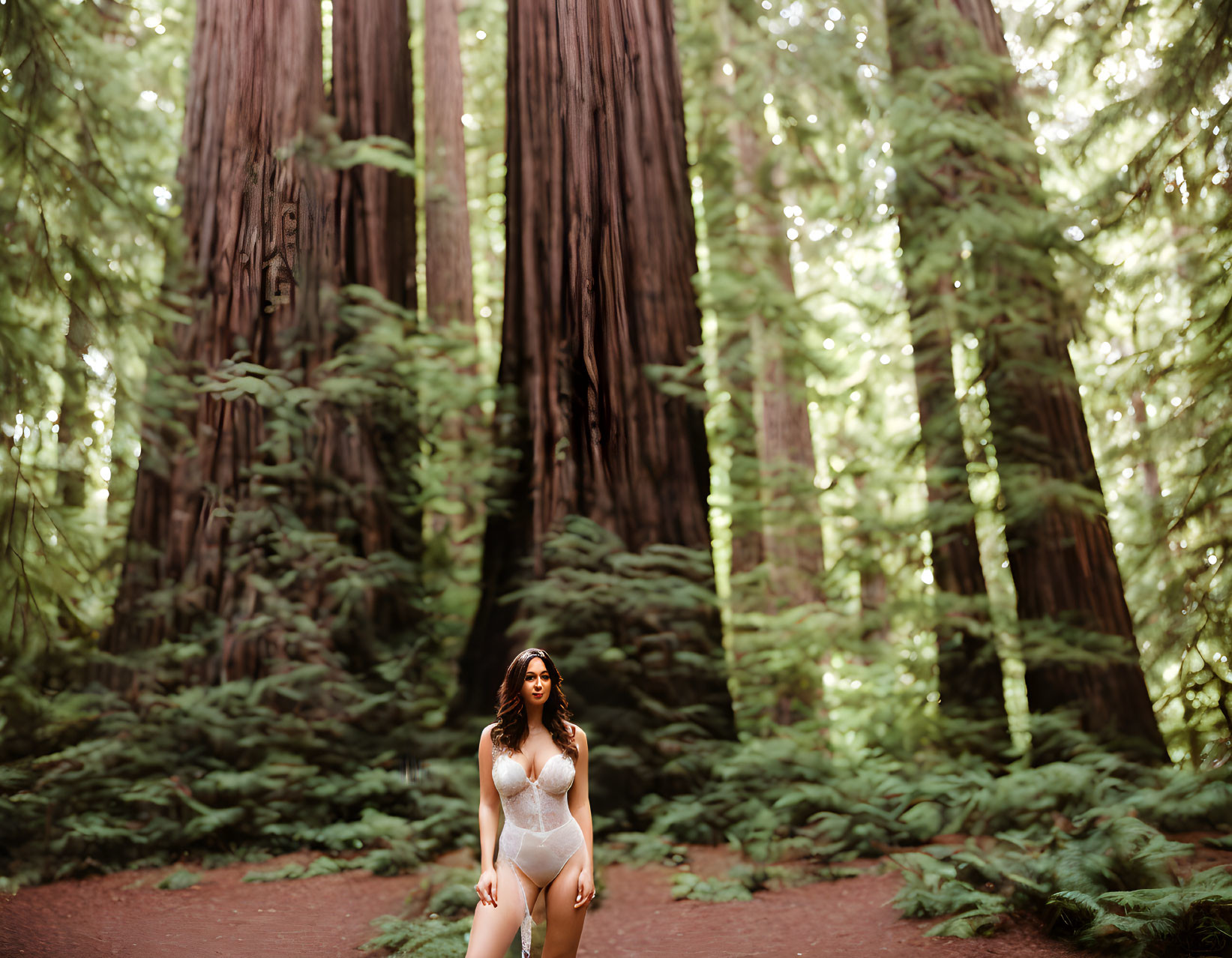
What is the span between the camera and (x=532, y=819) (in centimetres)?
239

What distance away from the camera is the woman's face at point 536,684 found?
2439 millimetres

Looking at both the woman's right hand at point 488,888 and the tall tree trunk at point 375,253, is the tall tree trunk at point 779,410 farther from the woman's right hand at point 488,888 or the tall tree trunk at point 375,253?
the woman's right hand at point 488,888

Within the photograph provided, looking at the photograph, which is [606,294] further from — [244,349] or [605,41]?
[244,349]

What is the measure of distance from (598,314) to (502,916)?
357 centimetres

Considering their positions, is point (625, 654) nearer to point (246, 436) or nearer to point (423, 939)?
point (423, 939)

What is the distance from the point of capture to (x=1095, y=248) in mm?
6371

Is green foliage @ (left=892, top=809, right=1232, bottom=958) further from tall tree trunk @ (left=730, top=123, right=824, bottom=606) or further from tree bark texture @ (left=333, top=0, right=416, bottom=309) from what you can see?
tree bark texture @ (left=333, top=0, right=416, bottom=309)

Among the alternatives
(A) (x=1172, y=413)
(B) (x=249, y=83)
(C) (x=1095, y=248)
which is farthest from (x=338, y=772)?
(C) (x=1095, y=248)

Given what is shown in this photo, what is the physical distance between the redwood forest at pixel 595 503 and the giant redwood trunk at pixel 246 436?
0.03 m

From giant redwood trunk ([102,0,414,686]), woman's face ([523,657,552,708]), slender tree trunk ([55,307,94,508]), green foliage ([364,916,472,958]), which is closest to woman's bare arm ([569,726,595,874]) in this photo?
woman's face ([523,657,552,708])

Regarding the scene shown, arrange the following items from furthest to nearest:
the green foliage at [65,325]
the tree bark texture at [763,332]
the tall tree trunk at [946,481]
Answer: the tree bark texture at [763,332] → the tall tree trunk at [946,481] → the green foliage at [65,325]

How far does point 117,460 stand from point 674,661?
12.2ft

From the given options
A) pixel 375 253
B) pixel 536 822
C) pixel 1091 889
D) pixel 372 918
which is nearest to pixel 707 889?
pixel 372 918

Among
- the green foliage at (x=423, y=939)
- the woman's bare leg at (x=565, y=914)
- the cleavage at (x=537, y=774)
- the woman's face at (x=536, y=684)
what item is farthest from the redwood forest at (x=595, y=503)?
the woman's face at (x=536, y=684)
